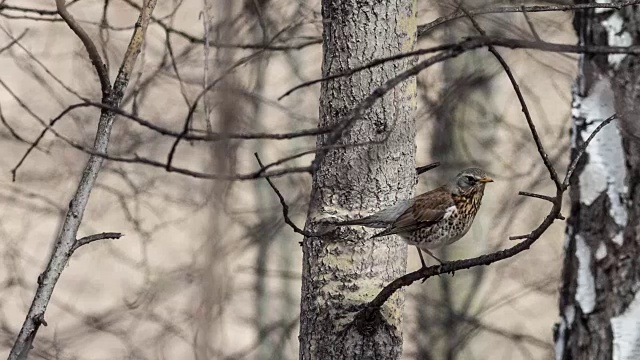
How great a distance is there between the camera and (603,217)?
3.43 m

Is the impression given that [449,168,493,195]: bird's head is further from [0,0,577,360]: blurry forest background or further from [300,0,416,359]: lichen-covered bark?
[0,0,577,360]: blurry forest background

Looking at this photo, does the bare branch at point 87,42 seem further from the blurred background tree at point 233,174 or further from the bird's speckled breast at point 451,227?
the blurred background tree at point 233,174

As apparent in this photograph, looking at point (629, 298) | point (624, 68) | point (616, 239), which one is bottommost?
point (629, 298)

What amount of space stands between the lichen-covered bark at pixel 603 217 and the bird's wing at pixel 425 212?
105cm

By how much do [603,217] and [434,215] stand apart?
3.97ft

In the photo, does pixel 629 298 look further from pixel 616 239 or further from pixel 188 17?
pixel 188 17

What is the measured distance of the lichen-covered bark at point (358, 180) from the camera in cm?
242

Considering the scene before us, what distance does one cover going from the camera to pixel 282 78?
17.6 feet

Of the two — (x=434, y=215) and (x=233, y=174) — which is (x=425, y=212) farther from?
(x=233, y=174)

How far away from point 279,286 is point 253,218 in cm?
48

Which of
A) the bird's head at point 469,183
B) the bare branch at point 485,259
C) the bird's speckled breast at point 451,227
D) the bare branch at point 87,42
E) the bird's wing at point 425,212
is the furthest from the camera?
the bird's head at point 469,183

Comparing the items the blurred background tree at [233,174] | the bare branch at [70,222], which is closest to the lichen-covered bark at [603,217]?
the blurred background tree at [233,174]

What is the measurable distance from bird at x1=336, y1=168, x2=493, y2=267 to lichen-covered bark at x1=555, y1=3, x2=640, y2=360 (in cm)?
94

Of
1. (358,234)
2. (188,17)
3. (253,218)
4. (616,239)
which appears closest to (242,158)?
(253,218)
